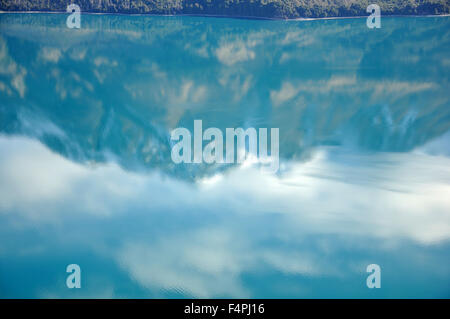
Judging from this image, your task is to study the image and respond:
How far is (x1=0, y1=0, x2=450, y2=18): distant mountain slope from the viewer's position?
40781mm

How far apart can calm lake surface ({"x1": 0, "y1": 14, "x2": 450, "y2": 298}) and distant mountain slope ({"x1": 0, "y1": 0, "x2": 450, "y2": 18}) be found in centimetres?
2150

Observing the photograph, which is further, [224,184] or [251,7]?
[251,7]

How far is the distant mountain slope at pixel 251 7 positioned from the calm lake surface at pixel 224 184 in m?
21.5

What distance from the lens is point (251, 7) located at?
42031 mm

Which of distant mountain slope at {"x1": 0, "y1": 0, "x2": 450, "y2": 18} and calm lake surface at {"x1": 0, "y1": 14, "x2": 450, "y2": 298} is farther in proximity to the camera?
distant mountain slope at {"x1": 0, "y1": 0, "x2": 450, "y2": 18}

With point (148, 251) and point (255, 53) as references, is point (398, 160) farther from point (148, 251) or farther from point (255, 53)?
point (255, 53)

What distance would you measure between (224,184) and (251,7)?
115 feet

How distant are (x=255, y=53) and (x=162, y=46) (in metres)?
5.01

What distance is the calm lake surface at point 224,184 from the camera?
275 inches

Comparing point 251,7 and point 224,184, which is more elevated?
point 251,7

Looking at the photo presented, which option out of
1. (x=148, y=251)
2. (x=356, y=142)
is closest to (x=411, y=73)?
(x=356, y=142)

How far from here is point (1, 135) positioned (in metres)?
12.5

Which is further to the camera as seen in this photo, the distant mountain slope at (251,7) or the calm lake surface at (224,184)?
the distant mountain slope at (251,7)

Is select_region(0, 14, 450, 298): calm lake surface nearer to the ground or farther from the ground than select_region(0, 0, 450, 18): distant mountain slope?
nearer to the ground
